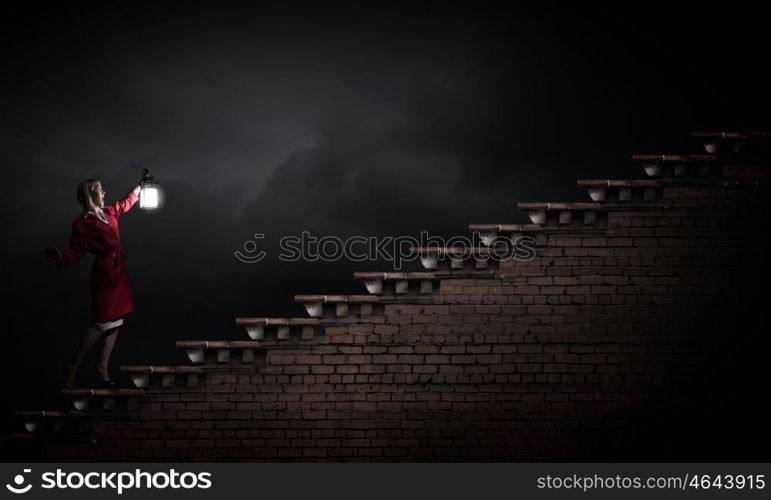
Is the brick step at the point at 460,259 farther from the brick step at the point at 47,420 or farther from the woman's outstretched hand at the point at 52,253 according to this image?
the brick step at the point at 47,420

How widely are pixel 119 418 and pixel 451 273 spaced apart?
12.7 ft

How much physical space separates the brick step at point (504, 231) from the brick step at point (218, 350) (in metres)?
2.67

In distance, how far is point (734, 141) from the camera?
30.3ft

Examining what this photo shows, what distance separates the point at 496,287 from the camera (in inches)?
358

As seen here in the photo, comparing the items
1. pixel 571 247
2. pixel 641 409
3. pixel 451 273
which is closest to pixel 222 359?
pixel 451 273

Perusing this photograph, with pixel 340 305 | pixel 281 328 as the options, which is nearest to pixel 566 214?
pixel 340 305

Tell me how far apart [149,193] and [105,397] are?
7.26ft

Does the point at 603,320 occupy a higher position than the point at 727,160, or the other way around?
the point at 727,160

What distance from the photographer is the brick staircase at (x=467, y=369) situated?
8977 millimetres

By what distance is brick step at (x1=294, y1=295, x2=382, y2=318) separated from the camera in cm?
891

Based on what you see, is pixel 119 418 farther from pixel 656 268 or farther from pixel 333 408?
pixel 656 268

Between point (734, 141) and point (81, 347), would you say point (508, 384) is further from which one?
point (81, 347)

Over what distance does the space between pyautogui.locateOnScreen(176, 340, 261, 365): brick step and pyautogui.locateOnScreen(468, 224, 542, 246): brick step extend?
2667 mm
